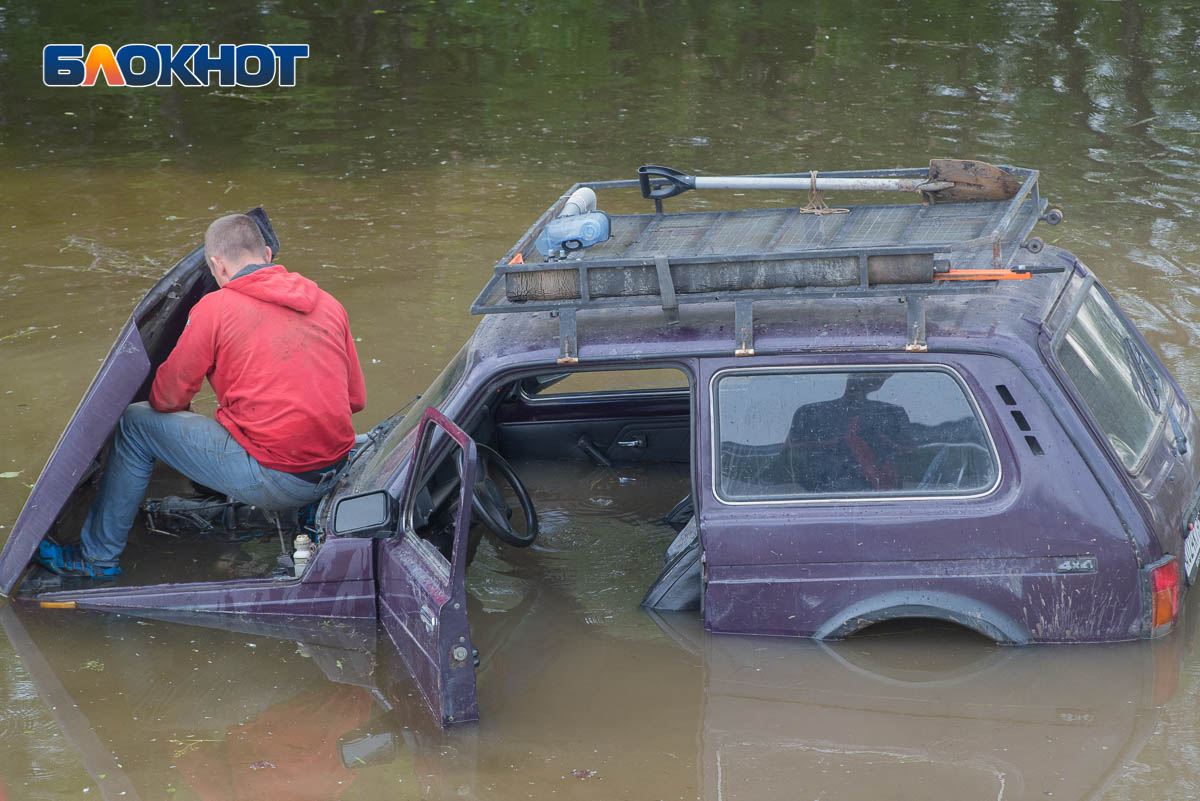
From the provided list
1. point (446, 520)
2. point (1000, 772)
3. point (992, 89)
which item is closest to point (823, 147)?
point (992, 89)

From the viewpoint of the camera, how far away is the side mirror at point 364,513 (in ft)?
15.1

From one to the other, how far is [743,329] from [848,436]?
1.80ft

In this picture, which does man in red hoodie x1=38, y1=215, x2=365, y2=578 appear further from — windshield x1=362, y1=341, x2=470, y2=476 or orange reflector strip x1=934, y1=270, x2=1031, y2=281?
orange reflector strip x1=934, y1=270, x2=1031, y2=281

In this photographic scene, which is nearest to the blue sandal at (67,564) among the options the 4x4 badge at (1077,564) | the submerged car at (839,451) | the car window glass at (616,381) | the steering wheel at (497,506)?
the submerged car at (839,451)

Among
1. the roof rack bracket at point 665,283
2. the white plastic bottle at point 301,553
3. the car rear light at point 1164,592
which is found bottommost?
the white plastic bottle at point 301,553

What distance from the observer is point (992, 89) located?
1519cm

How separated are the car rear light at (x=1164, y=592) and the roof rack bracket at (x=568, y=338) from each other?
220 cm

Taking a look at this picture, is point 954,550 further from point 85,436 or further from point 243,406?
point 85,436

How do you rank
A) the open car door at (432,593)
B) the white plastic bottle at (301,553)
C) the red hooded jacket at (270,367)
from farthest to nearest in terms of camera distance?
the red hooded jacket at (270,367) < the white plastic bottle at (301,553) < the open car door at (432,593)

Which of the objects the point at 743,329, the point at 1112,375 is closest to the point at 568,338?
the point at 743,329

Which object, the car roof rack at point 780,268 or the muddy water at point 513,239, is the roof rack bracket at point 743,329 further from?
the muddy water at point 513,239

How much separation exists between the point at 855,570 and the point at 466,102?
11529 millimetres

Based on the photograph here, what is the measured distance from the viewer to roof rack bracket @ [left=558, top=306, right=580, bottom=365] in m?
4.62

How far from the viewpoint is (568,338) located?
464 centimetres
